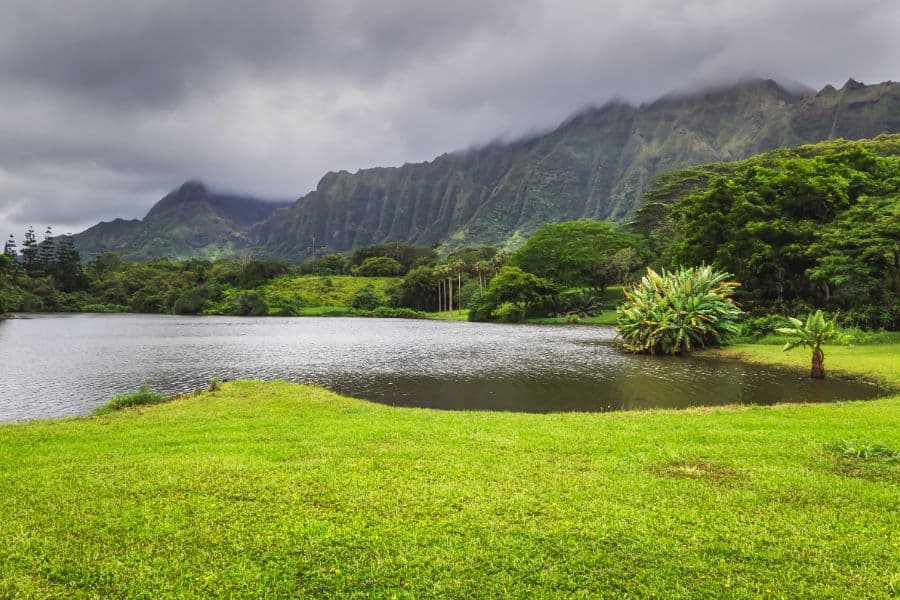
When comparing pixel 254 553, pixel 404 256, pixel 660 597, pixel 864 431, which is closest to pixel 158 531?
pixel 254 553

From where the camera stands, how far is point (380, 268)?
144000 mm

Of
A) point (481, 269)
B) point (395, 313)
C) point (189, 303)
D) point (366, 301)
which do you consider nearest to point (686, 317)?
point (481, 269)

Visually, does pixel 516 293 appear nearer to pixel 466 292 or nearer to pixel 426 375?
pixel 466 292

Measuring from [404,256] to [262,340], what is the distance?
11657 cm

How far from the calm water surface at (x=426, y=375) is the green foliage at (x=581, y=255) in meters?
39.0

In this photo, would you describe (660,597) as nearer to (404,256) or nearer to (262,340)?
(262,340)

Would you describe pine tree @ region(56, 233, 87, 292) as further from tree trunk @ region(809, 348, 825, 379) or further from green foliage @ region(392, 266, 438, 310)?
tree trunk @ region(809, 348, 825, 379)

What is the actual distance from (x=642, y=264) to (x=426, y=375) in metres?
60.9

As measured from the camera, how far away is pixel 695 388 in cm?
2061

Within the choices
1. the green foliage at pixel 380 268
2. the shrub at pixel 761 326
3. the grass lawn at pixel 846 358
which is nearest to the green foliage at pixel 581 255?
the shrub at pixel 761 326

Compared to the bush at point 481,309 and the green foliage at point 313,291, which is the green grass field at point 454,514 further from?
the green foliage at point 313,291

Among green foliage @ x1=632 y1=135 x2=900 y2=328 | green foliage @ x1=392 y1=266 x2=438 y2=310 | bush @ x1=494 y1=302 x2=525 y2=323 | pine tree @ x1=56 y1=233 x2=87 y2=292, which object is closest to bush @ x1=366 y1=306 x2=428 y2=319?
green foliage @ x1=392 y1=266 x2=438 y2=310

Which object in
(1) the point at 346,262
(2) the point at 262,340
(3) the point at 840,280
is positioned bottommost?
(2) the point at 262,340

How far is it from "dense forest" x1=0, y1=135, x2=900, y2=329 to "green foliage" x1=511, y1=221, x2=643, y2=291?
230 millimetres
